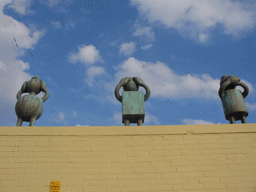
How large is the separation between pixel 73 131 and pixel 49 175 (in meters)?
0.83

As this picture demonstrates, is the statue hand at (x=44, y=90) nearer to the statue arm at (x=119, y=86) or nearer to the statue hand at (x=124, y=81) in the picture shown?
the statue arm at (x=119, y=86)

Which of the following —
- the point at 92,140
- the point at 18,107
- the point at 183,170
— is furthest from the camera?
the point at 18,107

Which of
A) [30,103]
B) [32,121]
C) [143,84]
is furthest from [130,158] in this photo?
[30,103]

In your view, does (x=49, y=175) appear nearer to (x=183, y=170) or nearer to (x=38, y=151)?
→ (x=38, y=151)

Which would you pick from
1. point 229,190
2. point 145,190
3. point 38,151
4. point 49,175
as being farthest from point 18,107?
point 229,190

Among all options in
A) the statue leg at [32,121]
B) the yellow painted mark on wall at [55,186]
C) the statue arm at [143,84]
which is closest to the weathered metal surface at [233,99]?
the statue arm at [143,84]

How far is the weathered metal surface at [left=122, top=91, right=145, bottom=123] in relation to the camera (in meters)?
4.57

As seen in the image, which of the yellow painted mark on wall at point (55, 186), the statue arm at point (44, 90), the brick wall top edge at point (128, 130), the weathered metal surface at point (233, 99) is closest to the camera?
the yellow painted mark on wall at point (55, 186)

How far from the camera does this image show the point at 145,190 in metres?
3.46

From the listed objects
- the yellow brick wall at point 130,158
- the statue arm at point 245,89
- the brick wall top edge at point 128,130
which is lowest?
the yellow brick wall at point 130,158

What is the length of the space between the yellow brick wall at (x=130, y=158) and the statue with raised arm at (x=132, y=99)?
1.95 ft

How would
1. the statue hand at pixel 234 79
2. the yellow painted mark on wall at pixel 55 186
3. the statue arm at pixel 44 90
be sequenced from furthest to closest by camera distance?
the statue arm at pixel 44 90
the statue hand at pixel 234 79
the yellow painted mark on wall at pixel 55 186

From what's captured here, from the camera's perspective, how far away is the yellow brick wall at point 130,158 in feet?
11.5

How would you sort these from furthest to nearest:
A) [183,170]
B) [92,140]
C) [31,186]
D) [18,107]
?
[18,107]
[92,140]
[183,170]
[31,186]
